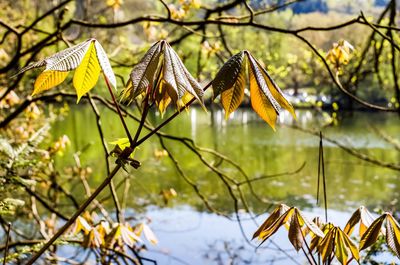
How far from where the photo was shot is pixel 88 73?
744 millimetres

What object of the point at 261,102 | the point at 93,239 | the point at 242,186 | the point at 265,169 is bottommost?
the point at 242,186

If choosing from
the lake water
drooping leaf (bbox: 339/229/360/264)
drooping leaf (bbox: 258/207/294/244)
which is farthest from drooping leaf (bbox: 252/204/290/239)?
the lake water

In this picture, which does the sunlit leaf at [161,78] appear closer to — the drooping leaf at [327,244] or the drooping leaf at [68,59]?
the drooping leaf at [68,59]

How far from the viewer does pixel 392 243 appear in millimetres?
864

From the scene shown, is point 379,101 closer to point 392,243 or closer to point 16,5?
point 16,5

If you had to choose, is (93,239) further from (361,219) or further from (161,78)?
(161,78)

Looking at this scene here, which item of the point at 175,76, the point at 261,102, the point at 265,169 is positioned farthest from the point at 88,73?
the point at 265,169

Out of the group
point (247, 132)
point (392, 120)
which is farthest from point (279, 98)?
point (392, 120)

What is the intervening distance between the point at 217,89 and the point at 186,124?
875 inches

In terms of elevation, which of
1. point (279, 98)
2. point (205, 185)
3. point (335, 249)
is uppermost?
point (279, 98)

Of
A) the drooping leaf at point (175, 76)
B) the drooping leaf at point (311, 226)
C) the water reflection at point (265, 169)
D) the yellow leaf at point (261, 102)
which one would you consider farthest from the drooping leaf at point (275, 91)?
the water reflection at point (265, 169)

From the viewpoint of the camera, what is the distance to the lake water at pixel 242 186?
6.05 meters

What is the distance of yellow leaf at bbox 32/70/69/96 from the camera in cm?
76

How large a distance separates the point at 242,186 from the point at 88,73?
11.2 m
